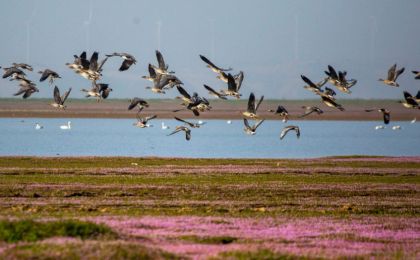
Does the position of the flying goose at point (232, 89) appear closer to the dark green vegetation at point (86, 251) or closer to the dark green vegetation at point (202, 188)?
the dark green vegetation at point (202, 188)

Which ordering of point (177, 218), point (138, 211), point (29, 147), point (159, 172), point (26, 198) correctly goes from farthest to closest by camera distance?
point (29, 147) → point (159, 172) → point (26, 198) → point (138, 211) → point (177, 218)

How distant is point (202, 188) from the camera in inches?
1390

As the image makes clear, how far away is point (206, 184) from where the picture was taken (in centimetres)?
3753

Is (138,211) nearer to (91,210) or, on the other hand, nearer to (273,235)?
(91,210)

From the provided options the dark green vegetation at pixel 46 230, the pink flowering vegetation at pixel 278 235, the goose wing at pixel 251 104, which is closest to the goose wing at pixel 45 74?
the goose wing at pixel 251 104

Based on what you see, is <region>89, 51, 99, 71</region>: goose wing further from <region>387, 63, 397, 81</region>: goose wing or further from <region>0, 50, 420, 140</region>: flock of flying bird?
<region>387, 63, 397, 81</region>: goose wing

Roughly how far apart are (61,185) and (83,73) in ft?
13.9

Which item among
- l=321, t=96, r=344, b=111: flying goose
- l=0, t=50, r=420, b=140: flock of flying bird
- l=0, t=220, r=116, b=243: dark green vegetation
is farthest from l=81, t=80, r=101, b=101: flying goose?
l=0, t=220, r=116, b=243: dark green vegetation

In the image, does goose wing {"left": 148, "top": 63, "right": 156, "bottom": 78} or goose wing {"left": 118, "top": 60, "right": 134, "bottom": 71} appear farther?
goose wing {"left": 148, "top": 63, "right": 156, "bottom": 78}

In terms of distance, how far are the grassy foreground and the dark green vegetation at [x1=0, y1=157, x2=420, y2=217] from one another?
0.04 metres

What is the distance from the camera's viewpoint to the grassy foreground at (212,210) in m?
19.0

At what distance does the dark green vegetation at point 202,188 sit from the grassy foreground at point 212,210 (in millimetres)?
40

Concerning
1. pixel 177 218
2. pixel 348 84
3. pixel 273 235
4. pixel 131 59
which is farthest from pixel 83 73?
pixel 273 235

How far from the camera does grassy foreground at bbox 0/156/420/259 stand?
19.0 m
